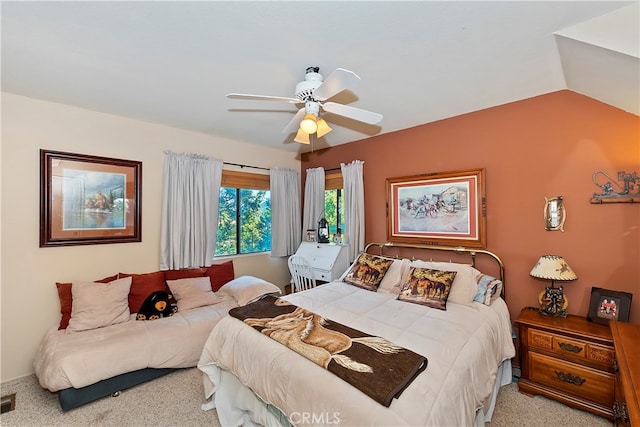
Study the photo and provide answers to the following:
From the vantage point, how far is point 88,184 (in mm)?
2889

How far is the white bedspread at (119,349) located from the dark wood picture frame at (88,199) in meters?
0.91

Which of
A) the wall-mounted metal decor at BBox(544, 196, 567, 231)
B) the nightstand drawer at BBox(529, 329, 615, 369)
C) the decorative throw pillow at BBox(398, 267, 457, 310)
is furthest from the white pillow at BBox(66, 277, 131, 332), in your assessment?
the wall-mounted metal decor at BBox(544, 196, 567, 231)

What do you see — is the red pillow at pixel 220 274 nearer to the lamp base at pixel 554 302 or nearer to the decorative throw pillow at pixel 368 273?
the decorative throw pillow at pixel 368 273

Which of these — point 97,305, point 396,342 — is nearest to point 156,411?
point 97,305

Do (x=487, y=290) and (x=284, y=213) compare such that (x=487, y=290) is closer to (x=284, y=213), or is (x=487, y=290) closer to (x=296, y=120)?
(x=296, y=120)

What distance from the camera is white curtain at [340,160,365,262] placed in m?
3.82

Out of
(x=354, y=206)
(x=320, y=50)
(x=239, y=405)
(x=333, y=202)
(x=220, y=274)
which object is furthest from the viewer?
(x=333, y=202)

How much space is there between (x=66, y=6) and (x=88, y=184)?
6.44 ft

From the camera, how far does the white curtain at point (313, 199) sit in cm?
441

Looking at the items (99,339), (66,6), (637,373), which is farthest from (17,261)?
(637,373)

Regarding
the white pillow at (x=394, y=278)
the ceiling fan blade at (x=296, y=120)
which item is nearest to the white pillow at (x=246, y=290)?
the white pillow at (x=394, y=278)

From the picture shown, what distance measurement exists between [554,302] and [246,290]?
3.02m

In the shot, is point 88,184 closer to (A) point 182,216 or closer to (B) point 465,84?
(A) point 182,216

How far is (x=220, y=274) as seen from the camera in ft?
12.0
